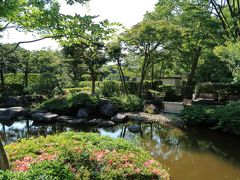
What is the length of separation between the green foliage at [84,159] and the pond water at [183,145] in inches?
65.0

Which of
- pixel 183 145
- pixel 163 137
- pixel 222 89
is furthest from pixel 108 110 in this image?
pixel 222 89

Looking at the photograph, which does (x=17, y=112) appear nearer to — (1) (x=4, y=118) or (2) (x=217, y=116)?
(1) (x=4, y=118)

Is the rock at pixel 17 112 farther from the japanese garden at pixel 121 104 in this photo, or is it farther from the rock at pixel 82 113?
the rock at pixel 82 113

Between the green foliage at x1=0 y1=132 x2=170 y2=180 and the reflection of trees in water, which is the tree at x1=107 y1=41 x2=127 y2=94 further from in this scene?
the green foliage at x1=0 y1=132 x2=170 y2=180

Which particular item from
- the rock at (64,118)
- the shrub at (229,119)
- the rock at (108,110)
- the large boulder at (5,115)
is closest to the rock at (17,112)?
the large boulder at (5,115)

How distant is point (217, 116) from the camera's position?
1015 centimetres

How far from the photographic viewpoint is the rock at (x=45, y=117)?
12.7 meters

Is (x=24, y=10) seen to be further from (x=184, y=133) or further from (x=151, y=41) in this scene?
(x=151, y=41)

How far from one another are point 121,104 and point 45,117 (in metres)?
4.00

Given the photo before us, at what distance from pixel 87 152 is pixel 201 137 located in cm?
617

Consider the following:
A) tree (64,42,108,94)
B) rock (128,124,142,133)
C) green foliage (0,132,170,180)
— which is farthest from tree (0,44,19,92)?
green foliage (0,132,170,180)

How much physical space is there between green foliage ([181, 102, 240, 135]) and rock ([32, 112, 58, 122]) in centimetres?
607

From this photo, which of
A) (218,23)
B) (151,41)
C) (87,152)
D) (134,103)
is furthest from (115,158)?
(218,23)

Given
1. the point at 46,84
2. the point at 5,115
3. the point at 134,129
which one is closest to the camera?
the point at 134,129
